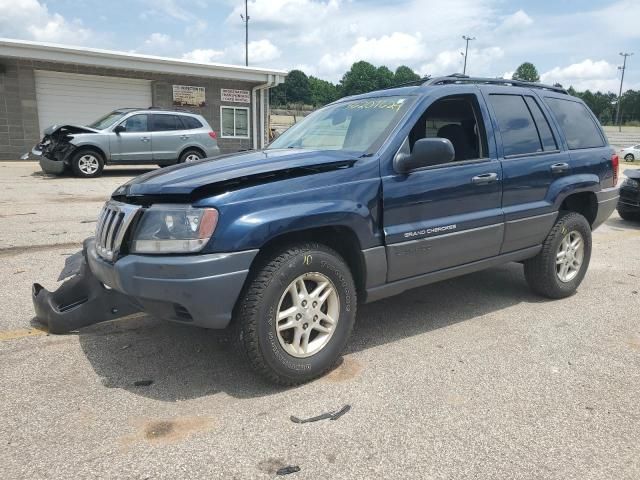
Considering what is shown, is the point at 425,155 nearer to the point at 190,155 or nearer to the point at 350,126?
the point at 350,126

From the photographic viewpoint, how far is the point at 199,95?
2186cm

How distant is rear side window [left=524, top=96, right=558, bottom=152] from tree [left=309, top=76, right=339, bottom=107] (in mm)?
94795

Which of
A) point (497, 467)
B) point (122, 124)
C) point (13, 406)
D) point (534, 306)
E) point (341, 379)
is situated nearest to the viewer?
point (497, 467)

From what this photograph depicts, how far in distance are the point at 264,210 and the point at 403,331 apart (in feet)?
5.68

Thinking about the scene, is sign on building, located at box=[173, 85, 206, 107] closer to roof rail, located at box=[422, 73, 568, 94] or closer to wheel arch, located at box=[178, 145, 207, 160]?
wheel arch, located at box=[178, 145, 207, 160]

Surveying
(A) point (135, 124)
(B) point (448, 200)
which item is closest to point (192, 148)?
(A) point (135, 124)

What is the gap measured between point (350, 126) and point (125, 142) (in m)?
11.4

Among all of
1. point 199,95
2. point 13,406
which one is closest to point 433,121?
point 13,406

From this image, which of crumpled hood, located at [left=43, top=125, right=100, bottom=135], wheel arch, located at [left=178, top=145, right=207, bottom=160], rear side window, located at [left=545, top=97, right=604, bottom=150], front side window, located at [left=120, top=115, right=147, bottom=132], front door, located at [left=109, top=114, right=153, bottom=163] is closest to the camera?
rear side window, located at [left=545, top=97, right=604, bottom=150]

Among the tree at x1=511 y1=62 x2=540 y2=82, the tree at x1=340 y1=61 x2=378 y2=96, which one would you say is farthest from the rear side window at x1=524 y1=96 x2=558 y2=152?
the tree at x1=511 y1=62 x2=540 y2=82

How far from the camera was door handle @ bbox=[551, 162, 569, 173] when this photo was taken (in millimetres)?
4617

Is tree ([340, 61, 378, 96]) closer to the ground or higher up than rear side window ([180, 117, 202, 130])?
higher up

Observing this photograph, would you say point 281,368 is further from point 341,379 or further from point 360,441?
point 360,441

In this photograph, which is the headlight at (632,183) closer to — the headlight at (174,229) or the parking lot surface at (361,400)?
the parking lot surface at (361,400)
